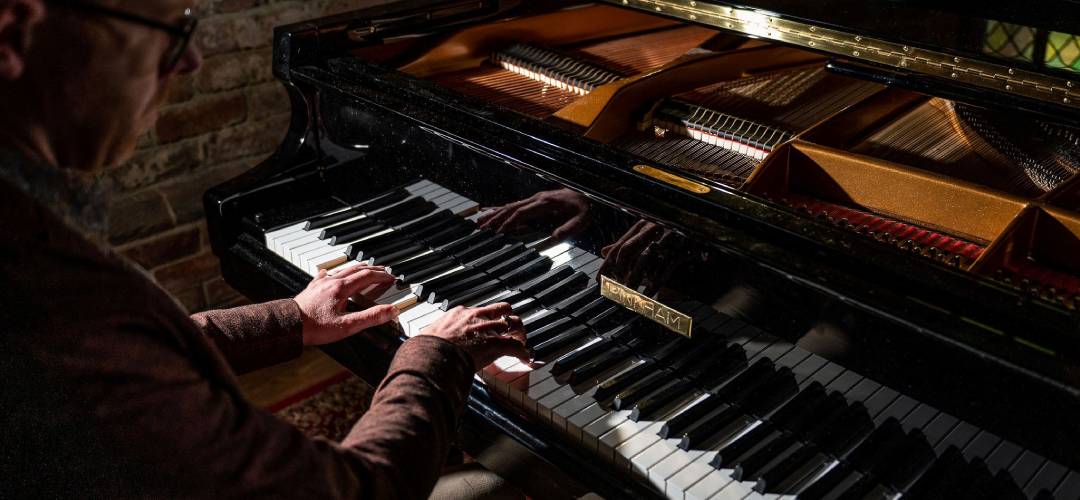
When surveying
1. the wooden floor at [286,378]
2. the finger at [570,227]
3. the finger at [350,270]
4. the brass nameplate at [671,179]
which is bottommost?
the wooden floor at [286,378]

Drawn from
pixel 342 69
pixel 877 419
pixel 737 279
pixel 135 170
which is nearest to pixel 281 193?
pixel 342 69

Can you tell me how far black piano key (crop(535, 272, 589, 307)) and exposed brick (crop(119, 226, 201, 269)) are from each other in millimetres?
1863

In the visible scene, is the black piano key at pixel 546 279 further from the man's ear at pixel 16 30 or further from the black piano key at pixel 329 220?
the man's ear at pixel 16 30

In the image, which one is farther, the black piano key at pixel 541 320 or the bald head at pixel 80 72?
the black piano key at pixel 541 320

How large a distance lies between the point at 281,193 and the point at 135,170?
0.98m

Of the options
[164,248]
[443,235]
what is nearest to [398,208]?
[443,235]

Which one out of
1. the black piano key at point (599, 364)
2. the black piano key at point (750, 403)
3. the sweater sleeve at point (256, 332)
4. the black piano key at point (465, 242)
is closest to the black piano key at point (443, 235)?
the black piano key at point (465, 242)

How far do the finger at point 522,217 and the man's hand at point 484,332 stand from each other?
196 millimetres

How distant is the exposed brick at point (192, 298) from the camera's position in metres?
3.36

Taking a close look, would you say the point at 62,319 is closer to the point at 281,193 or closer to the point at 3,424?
the point at 3,424

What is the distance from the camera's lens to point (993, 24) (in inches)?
75.2

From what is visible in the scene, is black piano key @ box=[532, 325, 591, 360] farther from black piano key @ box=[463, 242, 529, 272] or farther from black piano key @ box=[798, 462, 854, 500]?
black piano key @ box=[798, 462, 854, 500]

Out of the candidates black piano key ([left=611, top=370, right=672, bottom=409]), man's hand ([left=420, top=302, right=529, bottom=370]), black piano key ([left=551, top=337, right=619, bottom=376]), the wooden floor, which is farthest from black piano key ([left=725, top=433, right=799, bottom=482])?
the wooden floor

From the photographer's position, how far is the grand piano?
1.38 metres
